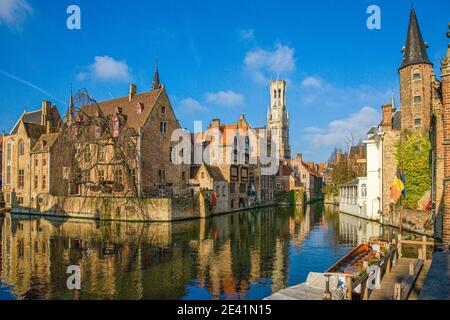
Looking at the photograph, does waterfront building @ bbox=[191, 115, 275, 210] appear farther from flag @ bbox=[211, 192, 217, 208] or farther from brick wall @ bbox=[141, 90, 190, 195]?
brick wall @ bbox=[141, 90, 190, 195]

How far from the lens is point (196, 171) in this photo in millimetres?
52781

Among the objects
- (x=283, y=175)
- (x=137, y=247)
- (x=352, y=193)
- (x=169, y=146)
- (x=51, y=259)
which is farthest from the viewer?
(x=283, y=175)

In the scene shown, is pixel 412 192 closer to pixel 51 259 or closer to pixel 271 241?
pixel 271 241

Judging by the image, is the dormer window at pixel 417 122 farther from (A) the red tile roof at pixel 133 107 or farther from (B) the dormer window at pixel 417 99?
(A) the red tile roof at pixel 133 107

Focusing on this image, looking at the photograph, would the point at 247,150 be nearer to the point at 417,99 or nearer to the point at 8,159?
the point at 417,99

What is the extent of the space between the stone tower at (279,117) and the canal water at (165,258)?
316ft

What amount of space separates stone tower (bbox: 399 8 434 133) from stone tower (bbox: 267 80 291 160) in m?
87.3

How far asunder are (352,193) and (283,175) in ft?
105

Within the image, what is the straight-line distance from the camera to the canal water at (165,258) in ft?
47.9

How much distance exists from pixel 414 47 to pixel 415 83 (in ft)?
13.1

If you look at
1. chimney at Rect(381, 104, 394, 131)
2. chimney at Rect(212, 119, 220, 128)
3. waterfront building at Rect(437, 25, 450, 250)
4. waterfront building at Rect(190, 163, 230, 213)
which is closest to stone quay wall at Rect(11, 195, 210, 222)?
waterfront building at Rect(190, 163, 230, 213)

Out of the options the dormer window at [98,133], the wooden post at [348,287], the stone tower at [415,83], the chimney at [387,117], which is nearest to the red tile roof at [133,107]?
the dormer window at [98,133]

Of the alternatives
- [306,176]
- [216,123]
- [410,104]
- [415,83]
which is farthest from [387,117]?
[306,176]
